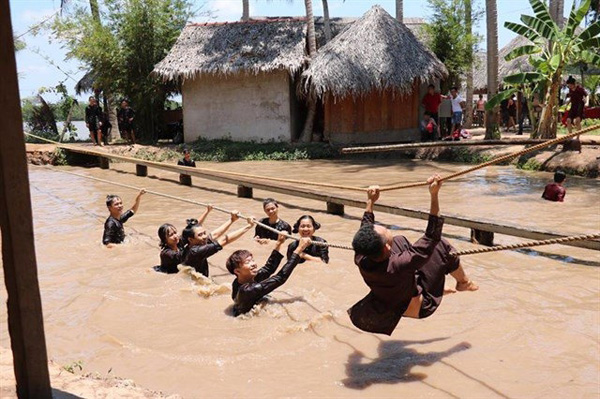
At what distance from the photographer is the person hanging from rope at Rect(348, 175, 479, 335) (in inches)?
150

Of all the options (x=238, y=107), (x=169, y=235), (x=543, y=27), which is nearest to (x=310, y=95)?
(x=238, y=107)

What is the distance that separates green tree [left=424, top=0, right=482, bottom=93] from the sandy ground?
19029mm

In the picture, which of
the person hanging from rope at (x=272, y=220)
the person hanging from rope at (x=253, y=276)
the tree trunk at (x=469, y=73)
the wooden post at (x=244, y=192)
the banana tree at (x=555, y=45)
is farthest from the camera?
the tree trunk at (x=469, y=73)

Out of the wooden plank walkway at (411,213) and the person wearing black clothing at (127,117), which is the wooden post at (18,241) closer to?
the wooden plank walkway at (411,213)

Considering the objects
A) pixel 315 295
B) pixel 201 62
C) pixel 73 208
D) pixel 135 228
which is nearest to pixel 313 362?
pixel 315 295

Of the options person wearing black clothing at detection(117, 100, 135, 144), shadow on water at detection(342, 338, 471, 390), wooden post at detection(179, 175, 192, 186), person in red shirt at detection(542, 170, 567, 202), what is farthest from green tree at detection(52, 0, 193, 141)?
shadow on water at detection(342, 338, 471, 390)

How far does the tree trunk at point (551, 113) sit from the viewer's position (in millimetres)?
14336

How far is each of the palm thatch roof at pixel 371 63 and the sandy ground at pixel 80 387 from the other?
14.3 m

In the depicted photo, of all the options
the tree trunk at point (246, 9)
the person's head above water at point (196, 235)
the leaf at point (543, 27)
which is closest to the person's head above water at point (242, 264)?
the person's head above water at point (196, 235)

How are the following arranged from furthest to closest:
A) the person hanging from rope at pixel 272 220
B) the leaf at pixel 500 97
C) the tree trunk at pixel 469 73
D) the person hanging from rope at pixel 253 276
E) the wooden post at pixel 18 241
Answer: the tree trunk at pixel 469 73 < the leaf at pixel 500 97 < the person hanging from rope at pixel 272 220 < the person hanging from rope at pixel 253 276 < the wooden post at pixel 18 241

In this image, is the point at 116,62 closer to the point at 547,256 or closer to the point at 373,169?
the point at 373,169

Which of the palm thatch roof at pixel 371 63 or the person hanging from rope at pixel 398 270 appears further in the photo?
the palm thatch roof at pixel 371 63

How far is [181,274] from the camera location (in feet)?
21.4

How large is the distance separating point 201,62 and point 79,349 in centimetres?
1496
